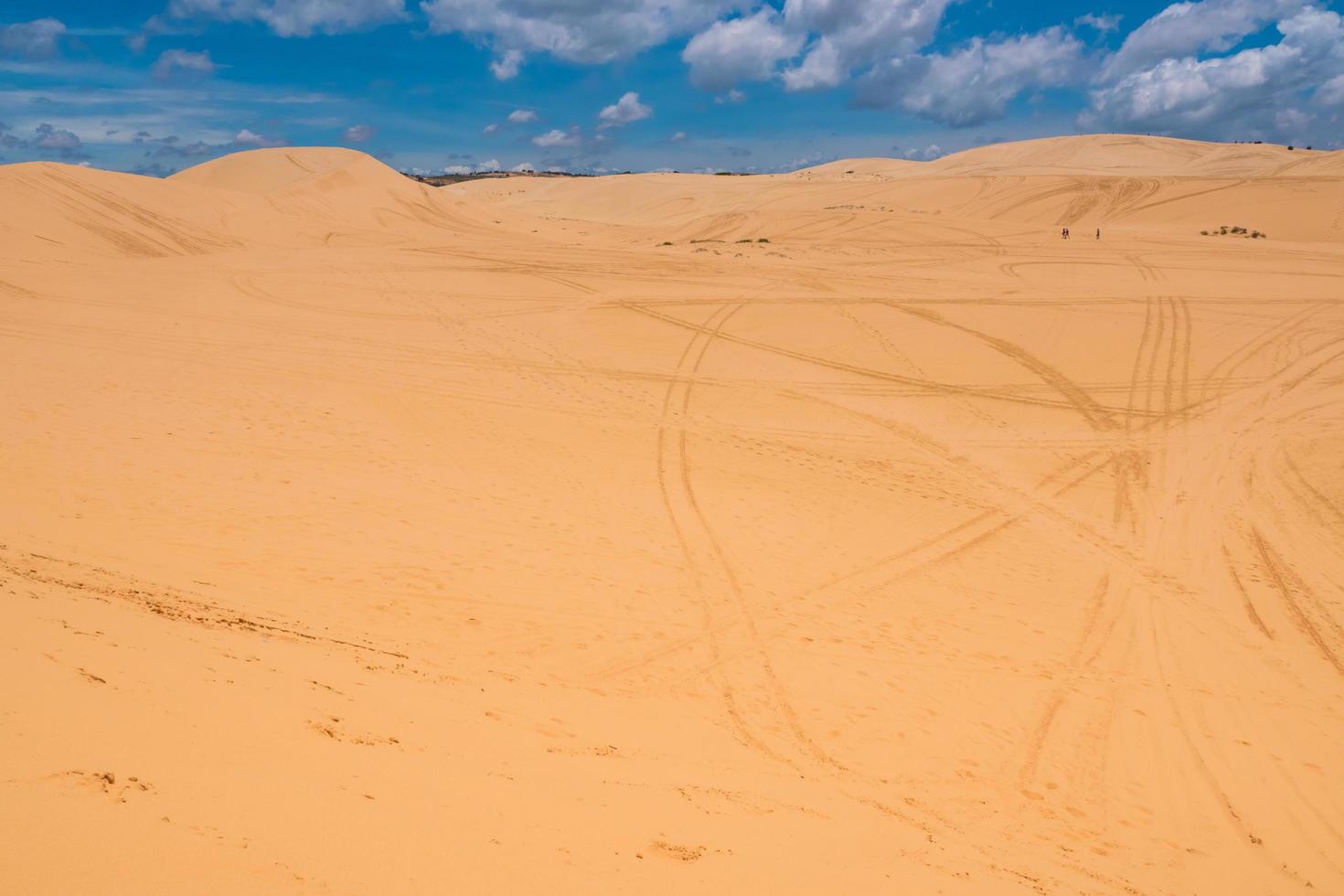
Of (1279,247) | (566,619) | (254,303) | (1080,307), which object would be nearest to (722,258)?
(1080,307)

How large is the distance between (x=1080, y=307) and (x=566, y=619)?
17873 mm

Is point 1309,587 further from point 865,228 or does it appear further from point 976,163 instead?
point 976,163

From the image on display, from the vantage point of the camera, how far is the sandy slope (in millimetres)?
3371

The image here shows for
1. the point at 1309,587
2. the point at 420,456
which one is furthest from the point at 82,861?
the point at 1309,587

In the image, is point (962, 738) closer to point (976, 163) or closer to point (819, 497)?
point (819, 497)

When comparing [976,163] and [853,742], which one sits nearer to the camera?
[853,742]

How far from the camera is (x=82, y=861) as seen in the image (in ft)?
7.86

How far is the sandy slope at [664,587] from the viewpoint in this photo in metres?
3.37

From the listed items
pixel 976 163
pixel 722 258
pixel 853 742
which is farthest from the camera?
pixel 976 163

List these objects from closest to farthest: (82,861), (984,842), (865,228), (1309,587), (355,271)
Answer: (82,861) → (984,842) → (1309,587) → (355,271) → (865,228)

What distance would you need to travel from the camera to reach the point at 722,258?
86.7ft

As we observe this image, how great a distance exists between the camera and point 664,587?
299 inches

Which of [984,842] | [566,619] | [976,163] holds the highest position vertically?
[976,163]

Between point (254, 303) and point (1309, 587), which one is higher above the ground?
point (254, 303)
